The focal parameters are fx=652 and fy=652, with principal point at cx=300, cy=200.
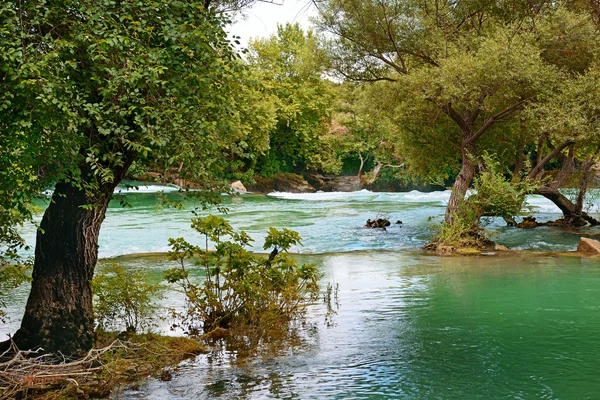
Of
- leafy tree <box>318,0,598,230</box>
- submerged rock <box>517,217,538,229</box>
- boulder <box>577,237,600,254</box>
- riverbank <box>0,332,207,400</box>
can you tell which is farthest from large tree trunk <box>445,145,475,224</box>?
riverbank <box>0,332,207,400</box>

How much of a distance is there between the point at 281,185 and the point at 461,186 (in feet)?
104

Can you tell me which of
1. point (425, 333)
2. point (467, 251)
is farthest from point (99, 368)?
point (467, 251)

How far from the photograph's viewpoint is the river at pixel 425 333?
23.2 feet

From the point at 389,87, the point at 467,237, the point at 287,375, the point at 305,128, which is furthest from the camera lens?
the point at 305,128

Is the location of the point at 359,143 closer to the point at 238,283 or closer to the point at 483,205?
the point at 483,205

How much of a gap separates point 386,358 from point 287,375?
58.0 inches

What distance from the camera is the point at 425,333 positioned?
9.41 meters

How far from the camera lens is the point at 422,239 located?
21.5m

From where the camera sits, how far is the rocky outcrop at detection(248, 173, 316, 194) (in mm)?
50250

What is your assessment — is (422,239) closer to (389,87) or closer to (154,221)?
(389,87)

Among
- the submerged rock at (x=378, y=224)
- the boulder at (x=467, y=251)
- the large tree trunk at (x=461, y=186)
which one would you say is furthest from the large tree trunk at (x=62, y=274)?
the submerged rock at (x=378, y=224)

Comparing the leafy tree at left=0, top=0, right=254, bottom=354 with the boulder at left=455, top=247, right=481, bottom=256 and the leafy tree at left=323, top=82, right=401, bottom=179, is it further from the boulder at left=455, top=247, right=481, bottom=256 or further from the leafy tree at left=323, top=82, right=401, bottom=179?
the leafy tree at left=323, top=82, right=401, bottom=179

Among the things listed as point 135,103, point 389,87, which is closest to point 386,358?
point 135,103

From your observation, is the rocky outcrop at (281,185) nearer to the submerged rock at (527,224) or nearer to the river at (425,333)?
the submerged rock at (527,224)
